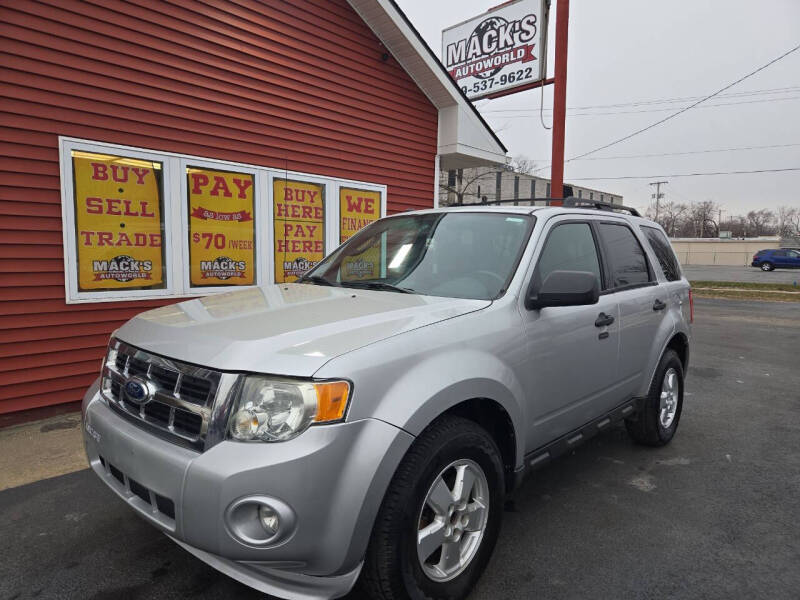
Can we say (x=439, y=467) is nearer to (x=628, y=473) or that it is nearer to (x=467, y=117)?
(x=628, y=473)

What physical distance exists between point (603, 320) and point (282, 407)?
6.97 ft

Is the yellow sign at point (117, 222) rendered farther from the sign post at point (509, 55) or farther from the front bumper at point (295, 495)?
the sign post at point (509, 55)

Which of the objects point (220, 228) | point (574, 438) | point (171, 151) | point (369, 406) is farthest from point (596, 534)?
point (171, 151)

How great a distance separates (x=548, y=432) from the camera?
9.02 ft

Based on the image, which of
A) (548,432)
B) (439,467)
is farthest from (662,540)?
(439,467)

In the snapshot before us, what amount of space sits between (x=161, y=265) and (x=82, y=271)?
74cm

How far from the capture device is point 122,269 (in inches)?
203

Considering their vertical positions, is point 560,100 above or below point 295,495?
above

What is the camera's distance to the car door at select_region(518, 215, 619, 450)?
2602mm

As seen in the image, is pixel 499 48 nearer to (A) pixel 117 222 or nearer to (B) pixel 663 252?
(B) pixel 663 252

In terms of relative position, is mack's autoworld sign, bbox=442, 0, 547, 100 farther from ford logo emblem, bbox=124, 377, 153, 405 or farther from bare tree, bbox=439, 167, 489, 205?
ford logo emblem, bbox=124, 377, 153, 405

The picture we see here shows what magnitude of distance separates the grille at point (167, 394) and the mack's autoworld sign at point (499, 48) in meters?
11.0

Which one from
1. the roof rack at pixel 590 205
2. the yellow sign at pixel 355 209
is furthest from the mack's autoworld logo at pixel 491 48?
the roof rack at pixel 590 205

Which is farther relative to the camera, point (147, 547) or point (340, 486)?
point (147, 547)
